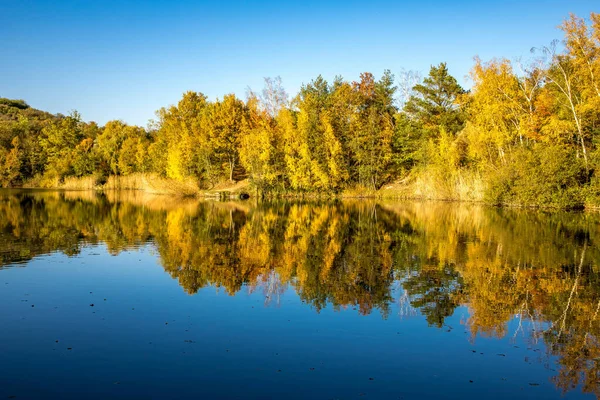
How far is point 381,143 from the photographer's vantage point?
193ft

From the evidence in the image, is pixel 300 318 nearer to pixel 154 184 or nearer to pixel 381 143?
pixel 381 143

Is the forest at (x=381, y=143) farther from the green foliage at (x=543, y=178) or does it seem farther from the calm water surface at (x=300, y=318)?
the calm water surface at (x=300, y=318)

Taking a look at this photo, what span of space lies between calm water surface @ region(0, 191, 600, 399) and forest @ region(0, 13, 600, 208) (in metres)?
20.4

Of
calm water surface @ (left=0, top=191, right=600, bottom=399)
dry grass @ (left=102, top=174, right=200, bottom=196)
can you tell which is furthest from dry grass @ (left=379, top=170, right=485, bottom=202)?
calm water surface @ (left=0, top=191, right=600, bottom=399)

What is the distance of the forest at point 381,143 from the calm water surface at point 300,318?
20355mm

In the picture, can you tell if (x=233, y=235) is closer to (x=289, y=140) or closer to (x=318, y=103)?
(x=289, y=140)

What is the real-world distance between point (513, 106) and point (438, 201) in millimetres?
11853

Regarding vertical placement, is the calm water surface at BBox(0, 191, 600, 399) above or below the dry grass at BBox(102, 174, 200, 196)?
below

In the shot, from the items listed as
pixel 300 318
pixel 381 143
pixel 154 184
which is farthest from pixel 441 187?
pixel 300 318

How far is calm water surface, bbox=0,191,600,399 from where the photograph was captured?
7461 mm

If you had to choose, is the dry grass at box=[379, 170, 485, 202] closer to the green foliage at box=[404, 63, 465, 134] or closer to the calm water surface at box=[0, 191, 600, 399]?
the green foliage at box=[404, 63, 465, 134]

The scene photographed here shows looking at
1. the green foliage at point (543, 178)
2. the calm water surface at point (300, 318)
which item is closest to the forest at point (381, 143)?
the green foliage at point (543, 178)

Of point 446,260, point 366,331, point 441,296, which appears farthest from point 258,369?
point 446,260

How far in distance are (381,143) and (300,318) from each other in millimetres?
49990
